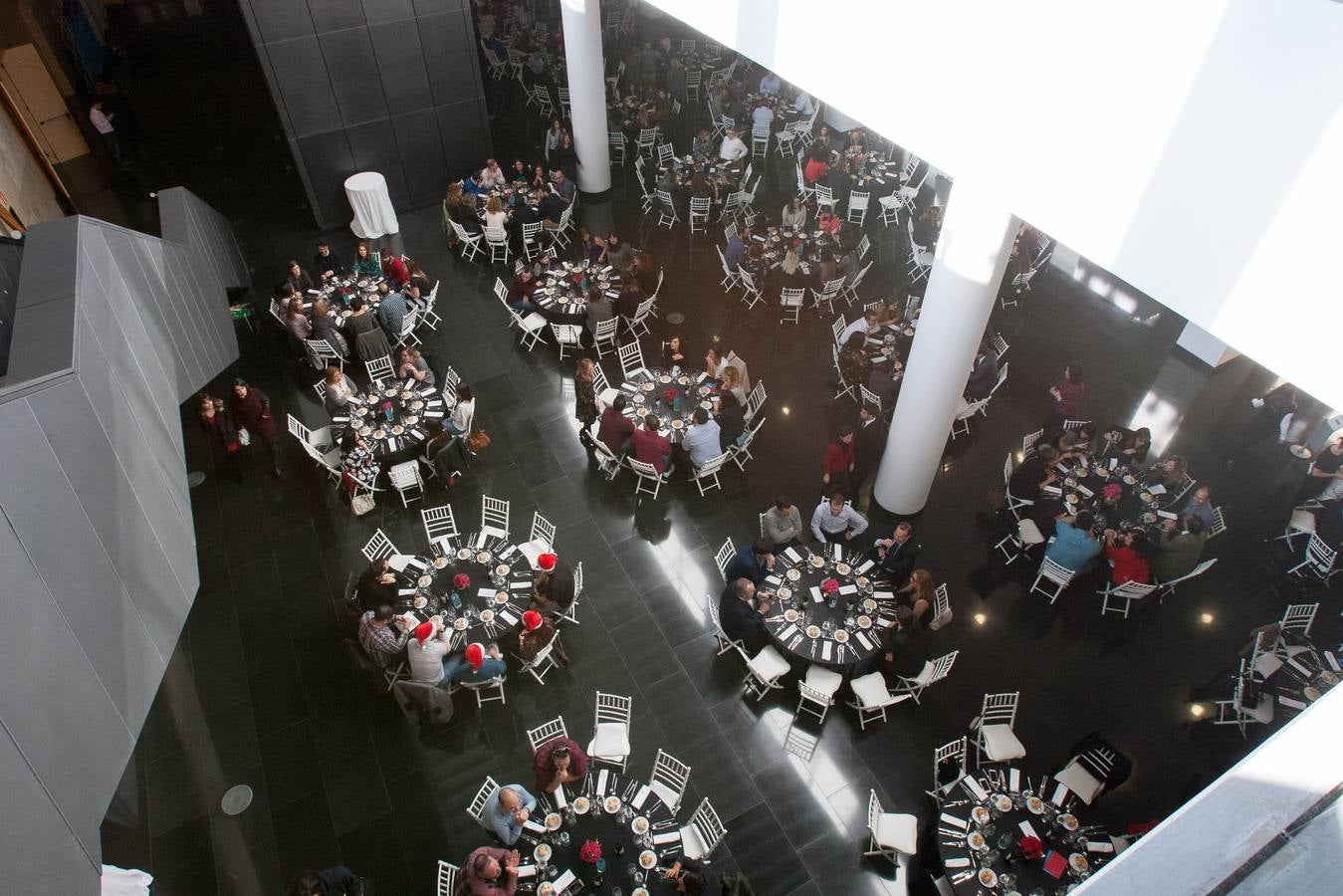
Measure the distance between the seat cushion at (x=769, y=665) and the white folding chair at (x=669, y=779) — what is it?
1357 mm

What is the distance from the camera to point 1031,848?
6277 mm

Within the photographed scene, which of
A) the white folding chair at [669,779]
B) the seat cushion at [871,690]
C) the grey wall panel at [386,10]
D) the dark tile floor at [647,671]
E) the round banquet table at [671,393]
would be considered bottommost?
the dark tile floor at [647,671]

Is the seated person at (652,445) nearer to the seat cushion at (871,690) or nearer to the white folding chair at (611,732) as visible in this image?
the white folding chair at (611,732)

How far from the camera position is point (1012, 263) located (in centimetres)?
1285

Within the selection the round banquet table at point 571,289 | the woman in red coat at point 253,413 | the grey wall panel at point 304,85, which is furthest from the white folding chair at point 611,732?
the grey wall panel at point 304,85

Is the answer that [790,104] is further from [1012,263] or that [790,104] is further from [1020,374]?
[1020,374]

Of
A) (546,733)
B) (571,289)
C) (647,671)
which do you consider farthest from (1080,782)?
(571,289)

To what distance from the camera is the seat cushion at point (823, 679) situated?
25.1 ft

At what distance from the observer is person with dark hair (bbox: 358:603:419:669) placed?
304 inches

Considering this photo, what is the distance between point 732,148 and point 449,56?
5860mm

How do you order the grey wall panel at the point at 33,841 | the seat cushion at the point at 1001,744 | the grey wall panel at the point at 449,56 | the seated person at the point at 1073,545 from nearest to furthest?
1. the grey wall panel at the point at 33,841
2. the seat cushion at the point at 1001,744
3. the seated person at the point at 1073,545
4. the grey wall panel at the point at 449,56

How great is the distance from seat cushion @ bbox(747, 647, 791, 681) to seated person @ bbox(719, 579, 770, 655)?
0.45 ft

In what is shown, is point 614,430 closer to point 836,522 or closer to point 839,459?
point 839,459

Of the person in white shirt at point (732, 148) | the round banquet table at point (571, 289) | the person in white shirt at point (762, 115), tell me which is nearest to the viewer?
the round banquet table at point (571, 289)
